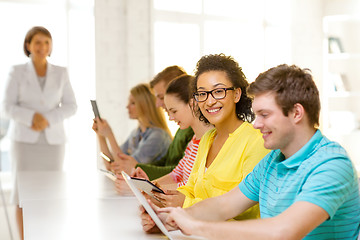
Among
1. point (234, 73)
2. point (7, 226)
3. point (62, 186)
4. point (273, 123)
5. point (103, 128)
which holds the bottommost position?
point (7, 226)

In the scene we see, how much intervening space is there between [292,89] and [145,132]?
2167mm

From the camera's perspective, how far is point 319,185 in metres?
1.10

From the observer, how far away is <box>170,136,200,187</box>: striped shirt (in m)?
2.25

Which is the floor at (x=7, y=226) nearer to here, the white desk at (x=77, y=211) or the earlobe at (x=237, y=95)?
the white desk at (x=77, y=211)

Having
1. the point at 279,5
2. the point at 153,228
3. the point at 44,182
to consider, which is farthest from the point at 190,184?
the point at 279,5

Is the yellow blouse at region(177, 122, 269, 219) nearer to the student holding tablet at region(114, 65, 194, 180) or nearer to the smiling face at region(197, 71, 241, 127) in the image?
the smiling face at region(197, 71, 241, 127)

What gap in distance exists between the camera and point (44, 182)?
8.94 ft

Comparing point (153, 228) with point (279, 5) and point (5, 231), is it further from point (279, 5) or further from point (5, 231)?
point (279, 5)

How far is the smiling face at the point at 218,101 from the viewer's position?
1.72 m

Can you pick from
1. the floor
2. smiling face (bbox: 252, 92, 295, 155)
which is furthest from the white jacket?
smiling face (bbox: 252, 92, 295, 155)

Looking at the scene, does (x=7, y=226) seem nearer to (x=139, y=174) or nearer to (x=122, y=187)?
(x=122, y=187)

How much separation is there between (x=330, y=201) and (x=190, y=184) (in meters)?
0.84

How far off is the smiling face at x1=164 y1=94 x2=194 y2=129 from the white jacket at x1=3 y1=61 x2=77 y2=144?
6.41 feet

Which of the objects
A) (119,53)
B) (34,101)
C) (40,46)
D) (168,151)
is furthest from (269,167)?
(119,53)
